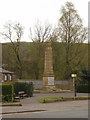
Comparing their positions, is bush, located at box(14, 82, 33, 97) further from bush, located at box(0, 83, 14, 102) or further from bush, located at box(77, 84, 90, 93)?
bush, located at box(77, 84, 90, 93)

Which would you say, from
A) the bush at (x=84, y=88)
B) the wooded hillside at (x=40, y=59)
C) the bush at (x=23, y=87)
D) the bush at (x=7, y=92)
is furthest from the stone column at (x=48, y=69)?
the bush at (x=7, y=92)

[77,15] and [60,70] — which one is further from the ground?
[77,15]

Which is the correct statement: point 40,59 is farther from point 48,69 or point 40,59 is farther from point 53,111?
point 53,111

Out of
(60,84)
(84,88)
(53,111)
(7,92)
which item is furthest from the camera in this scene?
(60,84)

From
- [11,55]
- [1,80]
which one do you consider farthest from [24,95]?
[11,55]

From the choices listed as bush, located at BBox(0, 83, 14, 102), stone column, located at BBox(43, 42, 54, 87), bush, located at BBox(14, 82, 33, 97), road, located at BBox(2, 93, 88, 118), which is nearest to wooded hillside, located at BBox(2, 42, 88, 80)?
stone column, located at BBox(43, 42, 54, 87)

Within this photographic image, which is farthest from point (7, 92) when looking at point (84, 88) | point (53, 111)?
point (84, 88)

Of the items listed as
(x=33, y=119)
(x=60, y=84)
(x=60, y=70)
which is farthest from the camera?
(x=60, y=70)

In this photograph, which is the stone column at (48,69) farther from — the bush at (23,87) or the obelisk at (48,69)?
the bush at (23,87)

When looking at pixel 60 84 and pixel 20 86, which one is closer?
pixel 20 86

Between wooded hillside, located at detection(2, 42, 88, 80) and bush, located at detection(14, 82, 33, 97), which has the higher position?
wooded hillside, located at detection(2, 42, 88, 80)

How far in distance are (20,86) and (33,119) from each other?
19.4 m

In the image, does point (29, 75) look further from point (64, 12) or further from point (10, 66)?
point (64, 12)

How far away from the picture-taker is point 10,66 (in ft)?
217
